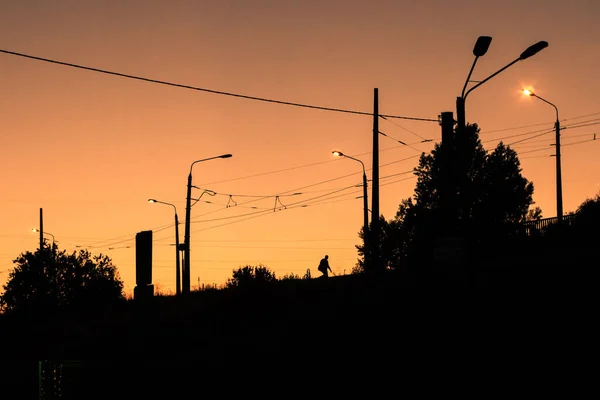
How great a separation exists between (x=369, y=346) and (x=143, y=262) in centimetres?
721

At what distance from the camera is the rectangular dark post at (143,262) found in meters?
17.3

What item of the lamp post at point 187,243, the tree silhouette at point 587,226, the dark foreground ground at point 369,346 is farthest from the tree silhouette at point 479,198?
the dark foreground ground at point 369,346

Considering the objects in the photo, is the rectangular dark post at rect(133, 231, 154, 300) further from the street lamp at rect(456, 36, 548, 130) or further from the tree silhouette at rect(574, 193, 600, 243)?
the tree silhouette at rect(574, 193, 600, 243)

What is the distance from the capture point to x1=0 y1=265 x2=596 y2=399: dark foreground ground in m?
17.9

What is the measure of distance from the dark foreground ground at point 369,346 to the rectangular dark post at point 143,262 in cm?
46

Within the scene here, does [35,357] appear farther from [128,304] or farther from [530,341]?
[530,341]

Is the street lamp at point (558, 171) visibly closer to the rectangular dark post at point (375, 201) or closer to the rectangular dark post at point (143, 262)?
the rectangular dark post at point (375, 201)

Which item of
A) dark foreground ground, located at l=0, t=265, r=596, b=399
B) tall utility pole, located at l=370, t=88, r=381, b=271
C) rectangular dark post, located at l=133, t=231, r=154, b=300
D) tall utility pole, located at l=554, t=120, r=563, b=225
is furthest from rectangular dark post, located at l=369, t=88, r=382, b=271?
rectangular dark post, located at l=133, t=231, r=154, b=300

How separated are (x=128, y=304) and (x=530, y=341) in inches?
1406

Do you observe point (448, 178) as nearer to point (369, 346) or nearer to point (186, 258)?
point (369, 346)

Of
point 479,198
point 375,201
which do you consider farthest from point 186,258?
point 479,198

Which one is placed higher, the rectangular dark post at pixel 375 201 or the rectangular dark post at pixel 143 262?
the rectangular dark post at pixel 375 201

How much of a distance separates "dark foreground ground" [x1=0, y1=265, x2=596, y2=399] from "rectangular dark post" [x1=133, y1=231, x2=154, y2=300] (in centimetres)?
46

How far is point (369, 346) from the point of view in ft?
70.0
